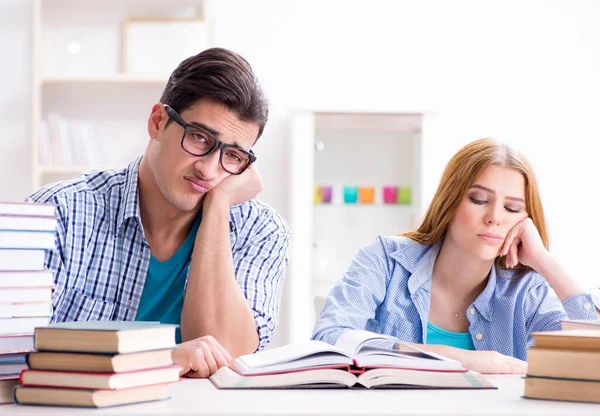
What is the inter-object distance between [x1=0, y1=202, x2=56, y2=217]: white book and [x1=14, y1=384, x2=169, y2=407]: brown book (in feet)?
0.83

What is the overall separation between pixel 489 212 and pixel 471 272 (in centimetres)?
18

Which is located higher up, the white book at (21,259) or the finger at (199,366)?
the white book at (21,259)

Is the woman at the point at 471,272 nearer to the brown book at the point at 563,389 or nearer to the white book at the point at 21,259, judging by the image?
the brown book at the point at 563,389

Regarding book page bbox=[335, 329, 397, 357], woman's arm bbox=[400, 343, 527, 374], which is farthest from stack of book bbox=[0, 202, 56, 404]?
woman's arm bbox=[400, 343, 527, 374]

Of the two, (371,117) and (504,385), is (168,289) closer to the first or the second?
(504,385)

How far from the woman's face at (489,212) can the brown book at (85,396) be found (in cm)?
122

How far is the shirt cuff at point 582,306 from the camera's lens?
204 cm

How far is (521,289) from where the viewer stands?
2.28 m

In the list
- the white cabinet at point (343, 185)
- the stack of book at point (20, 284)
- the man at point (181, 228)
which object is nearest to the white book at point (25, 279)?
the stack of book at point (20, 284)

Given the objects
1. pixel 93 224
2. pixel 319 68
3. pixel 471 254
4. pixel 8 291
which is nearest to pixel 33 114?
pixel 319 68

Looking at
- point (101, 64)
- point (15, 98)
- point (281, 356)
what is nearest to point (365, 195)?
point (101, 64)

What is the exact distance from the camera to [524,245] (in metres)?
2.26

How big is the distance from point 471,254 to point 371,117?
2012 mm

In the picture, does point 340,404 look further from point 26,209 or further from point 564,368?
point 26,209
